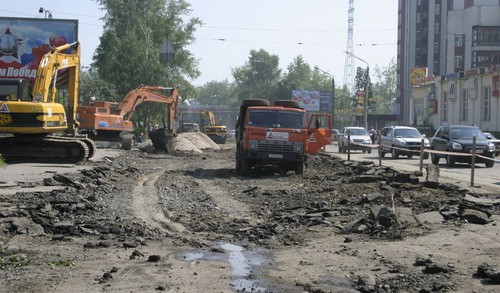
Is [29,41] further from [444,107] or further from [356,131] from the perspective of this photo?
[444,107]

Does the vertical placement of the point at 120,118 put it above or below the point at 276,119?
below

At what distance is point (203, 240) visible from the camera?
11.3 m

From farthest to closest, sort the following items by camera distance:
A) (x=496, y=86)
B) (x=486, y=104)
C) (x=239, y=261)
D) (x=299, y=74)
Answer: (x=299, y=74) → (x=486, y=104) → (x=496, y=86) → (x=239, y=261)

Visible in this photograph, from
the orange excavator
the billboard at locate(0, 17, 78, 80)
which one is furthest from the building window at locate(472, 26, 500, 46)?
the billboard at locate(0, 17, 78, 80)

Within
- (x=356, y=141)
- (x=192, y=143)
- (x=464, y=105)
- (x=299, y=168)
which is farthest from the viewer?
(x=464, y=105)

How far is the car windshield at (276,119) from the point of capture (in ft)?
85.0

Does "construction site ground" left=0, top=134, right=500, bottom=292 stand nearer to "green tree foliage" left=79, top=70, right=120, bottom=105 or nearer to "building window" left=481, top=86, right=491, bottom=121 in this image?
"building window" left=481, top=86, right=491, bottom=121

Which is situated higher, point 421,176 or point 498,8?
point 498,8

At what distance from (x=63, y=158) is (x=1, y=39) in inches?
732

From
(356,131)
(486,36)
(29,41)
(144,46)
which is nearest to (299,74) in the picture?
(486,36)

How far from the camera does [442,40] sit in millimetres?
110000

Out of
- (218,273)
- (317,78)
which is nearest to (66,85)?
(218,273)

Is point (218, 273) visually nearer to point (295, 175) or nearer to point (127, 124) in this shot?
point (295, 175)

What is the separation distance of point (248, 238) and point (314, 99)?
89.9 metres
